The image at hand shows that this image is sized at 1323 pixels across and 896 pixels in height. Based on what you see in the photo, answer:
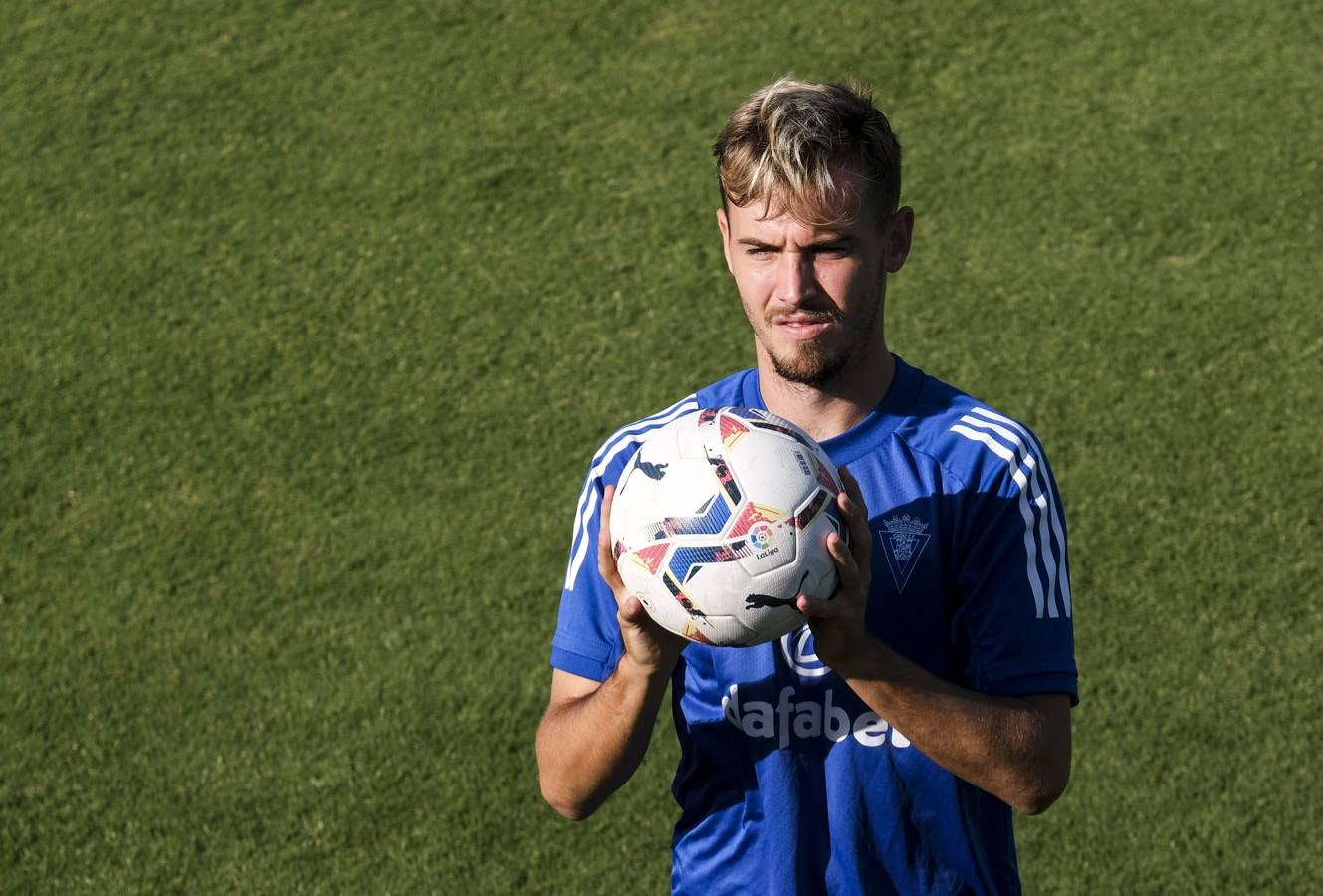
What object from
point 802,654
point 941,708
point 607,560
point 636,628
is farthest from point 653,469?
point 941,708

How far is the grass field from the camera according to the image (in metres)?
5.29

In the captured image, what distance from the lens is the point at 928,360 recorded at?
6.80m

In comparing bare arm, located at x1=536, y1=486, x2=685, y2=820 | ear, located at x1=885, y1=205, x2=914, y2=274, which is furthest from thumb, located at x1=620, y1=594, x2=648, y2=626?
ear, located at x1=885, y1=205, x2=914, y2=274

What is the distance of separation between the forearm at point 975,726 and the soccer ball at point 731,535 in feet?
0.56

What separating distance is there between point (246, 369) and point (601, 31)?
3.01 m

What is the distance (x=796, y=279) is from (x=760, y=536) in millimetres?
529

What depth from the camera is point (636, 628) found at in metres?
2.68

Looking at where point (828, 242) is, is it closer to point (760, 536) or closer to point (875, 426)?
point (875, 426)

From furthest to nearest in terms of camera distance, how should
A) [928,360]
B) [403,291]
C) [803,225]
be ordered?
1. [403,291]
2. [928,360]
3. [803,225]

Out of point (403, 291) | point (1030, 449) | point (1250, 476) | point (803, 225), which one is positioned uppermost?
point (803, 225)

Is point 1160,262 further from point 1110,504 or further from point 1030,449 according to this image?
point 1030,449

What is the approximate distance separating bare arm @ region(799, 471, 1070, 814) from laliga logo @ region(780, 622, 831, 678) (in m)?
0.22

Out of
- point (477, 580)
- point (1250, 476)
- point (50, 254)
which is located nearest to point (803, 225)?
point (477, 580)

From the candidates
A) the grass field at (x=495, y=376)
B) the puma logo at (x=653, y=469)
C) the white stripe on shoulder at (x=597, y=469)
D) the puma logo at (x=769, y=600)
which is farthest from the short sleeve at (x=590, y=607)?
the grass field at (x=495, y=376)
